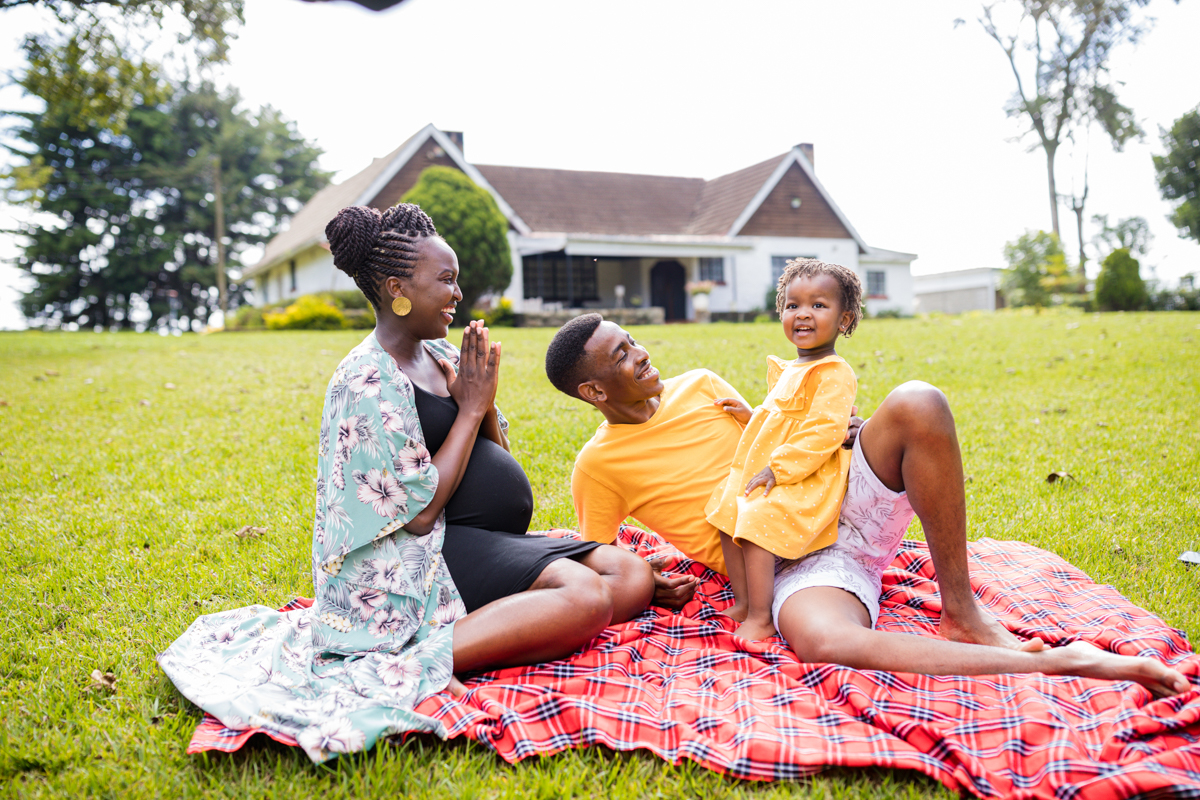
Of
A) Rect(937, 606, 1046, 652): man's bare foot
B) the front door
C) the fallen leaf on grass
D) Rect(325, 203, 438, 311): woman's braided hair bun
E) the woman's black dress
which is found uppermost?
the front door

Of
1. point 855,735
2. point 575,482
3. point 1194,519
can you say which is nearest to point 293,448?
point 575,482

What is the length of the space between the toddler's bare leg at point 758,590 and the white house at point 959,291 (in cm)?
3930

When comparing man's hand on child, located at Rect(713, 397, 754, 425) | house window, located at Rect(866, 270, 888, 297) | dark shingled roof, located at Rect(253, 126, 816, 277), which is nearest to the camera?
man's hand on child, located at Rect(713, 397, 754, 425)

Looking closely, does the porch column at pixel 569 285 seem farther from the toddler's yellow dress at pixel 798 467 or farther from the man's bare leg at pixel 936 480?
the man's bare leg at pixel 936 480

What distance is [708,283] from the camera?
72.8 ft

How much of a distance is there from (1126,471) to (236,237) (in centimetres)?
3689

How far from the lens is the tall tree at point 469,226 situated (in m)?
16.4

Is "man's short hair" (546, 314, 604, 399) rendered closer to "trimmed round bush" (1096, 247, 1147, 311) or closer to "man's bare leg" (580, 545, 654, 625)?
"man's bare leg" (580, 545, 654, 625)

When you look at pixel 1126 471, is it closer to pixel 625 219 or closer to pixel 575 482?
pixel 575 482

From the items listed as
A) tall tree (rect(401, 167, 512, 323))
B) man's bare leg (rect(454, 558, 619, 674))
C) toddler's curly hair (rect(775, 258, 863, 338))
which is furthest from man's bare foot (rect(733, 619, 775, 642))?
tall tree (rect(401, 167, 512, 323))

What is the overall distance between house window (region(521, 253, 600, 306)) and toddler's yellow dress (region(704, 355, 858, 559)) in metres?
19.6

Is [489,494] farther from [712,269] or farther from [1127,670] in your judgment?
[712,269]

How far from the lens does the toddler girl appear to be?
261 centimetres

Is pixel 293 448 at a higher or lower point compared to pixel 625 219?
lower
